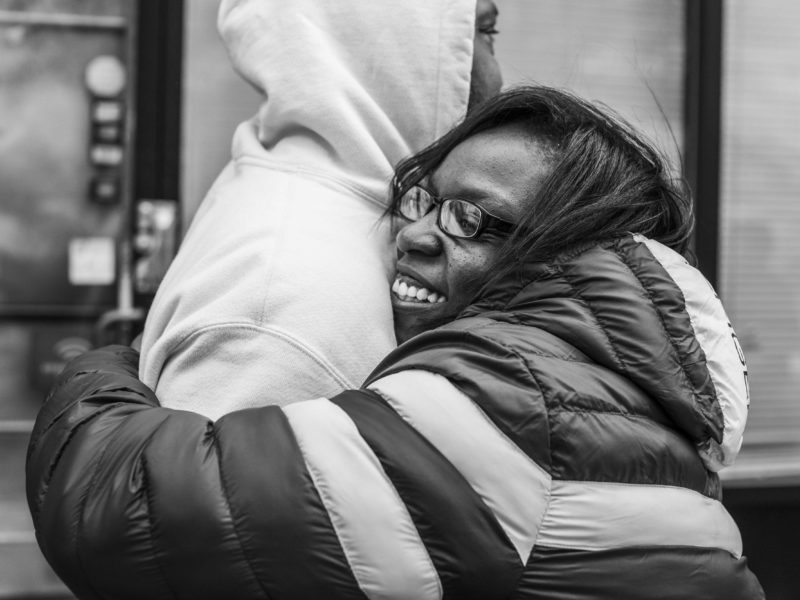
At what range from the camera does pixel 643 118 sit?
458 centimetres

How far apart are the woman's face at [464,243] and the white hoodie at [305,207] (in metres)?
Result: 0.04

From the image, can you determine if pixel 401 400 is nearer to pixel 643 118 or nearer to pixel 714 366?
pixel 714 366

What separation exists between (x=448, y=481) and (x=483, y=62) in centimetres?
94

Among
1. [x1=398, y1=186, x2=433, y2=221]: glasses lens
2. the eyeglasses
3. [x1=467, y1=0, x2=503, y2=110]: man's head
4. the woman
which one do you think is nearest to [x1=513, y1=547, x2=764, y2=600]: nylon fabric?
the woman

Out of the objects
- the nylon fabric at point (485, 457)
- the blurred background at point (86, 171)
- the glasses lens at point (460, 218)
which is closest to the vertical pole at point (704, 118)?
the blurred background at point (86, 171)

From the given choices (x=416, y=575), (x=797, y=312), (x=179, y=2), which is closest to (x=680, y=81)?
(x=797, y=312)

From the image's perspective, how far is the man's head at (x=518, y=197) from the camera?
1.48 m

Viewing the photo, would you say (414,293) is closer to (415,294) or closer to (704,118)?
(415,294)

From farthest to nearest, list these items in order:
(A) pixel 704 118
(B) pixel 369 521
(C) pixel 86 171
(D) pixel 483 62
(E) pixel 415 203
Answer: (A) pixel 704 118 → (C) pixel 86 171 → (D) pixel 483 62 → (E) pixel 415 203 → (B) pixel 369 521

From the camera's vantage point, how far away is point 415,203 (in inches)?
63.7

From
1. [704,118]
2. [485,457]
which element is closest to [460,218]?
[485,457]

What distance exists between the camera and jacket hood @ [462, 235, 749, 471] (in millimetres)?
1290

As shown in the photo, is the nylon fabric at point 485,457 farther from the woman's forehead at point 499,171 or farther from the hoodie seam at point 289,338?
the woman's forehead at point 499,171

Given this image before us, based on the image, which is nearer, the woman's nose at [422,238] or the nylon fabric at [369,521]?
the nylon fabric at [369,521]
